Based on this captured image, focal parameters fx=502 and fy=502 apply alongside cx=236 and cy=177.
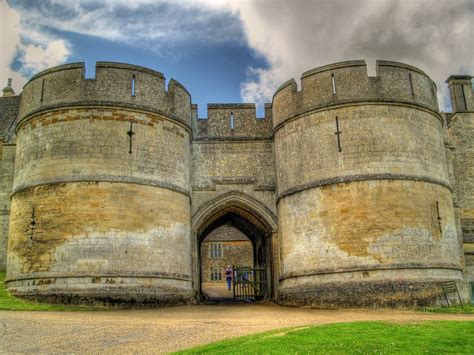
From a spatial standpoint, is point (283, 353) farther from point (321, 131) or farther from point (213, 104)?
point (213, 104)

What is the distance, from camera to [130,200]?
1630cm

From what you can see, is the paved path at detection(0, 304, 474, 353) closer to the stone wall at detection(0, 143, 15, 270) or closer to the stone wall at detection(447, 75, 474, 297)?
the stone wall at detection(447, 75, 474, 297)

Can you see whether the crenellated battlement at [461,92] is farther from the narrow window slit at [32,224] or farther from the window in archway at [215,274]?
the window in archway at [215,274]

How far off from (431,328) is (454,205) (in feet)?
34.0

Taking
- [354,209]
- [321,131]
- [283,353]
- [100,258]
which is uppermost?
[321,131]

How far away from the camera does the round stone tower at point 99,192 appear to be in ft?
50.8

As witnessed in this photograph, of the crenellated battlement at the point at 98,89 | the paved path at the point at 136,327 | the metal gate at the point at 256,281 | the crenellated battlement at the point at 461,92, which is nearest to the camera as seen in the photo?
the paved path at the point at 136,327

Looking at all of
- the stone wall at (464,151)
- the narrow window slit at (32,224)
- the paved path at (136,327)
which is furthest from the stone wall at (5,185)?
the stone wall at (464,151)

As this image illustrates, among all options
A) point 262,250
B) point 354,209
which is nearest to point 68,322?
point 354,209

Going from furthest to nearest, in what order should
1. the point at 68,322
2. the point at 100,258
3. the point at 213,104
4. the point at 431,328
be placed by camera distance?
1. the point at 213,104
2. the point at 100,258
3. the point at 68,322
4. the point at 431,328

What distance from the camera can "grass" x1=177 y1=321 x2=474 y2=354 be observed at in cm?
787

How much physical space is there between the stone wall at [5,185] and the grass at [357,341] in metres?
15.5

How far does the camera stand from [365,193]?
16.1 m

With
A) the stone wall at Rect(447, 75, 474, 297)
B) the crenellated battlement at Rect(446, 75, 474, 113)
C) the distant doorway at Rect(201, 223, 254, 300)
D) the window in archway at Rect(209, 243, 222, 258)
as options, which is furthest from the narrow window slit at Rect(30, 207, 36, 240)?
the window in archway at Rect(209, 243, 222, 258)
